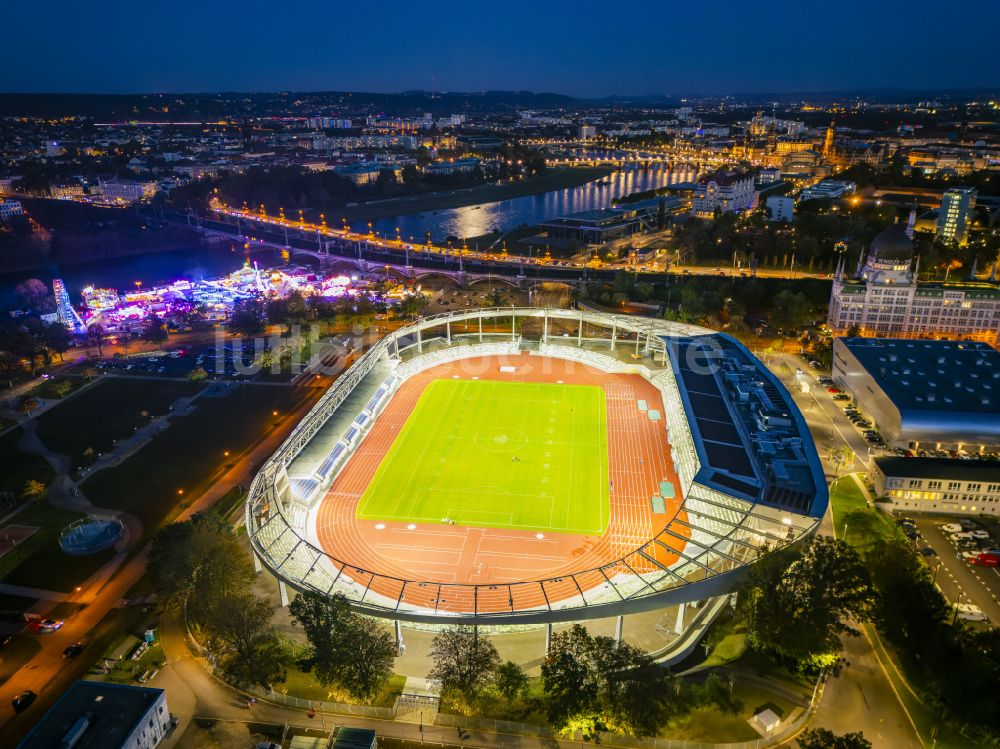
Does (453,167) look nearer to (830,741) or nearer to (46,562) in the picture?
(46,562)

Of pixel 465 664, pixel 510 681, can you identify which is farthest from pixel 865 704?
pixel 465 664

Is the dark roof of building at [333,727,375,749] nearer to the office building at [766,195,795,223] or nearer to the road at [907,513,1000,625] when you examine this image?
the road at [907,513,1000,625]

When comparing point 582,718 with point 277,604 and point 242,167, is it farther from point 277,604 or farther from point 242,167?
point 242,167

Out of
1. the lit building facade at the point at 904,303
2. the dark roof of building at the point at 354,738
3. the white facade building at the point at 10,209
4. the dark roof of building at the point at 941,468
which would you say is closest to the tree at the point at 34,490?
the dark roof of building at the point at 354,738

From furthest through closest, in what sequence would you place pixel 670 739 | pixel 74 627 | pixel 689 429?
pixel 689 429
pixel 74 627
pixel 670 739

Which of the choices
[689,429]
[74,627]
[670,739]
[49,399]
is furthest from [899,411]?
[49,399]

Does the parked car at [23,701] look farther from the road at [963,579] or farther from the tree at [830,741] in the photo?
the road at [963,579]
